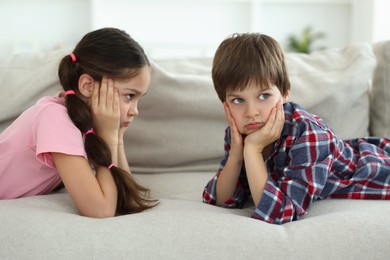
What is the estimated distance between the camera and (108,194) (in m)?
1.36

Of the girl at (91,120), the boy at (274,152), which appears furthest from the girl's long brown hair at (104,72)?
the boy at (274,152)

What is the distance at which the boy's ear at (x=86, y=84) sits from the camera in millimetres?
1472

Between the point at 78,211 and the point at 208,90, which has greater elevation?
the point at 208,90

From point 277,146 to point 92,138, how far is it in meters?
0.52

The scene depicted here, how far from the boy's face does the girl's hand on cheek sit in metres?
0.32

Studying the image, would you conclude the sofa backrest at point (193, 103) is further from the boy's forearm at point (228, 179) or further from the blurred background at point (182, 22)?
the blurred background at point (182, 22)

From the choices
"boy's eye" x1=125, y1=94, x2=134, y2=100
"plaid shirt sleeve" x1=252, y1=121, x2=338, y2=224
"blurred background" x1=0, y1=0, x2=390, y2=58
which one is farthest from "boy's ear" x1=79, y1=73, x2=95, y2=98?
"blurred background" x1=0, y1=0, x2=390, y2=58

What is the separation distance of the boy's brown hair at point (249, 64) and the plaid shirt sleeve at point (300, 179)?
159 millimetres

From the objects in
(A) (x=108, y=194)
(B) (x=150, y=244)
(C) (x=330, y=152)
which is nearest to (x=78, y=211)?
(A) (x=108, y=194)

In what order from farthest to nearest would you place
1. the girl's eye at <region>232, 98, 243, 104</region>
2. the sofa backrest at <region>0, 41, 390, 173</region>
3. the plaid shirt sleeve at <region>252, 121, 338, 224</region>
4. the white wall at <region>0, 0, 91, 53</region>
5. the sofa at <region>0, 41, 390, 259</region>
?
the white wall at <region>0, 0, 91, 53</region>
the sofa backrest at <region>0, 41, 390, 173</region>
the girl's eye at <region>232, 98, 243, 104</region>
the plaid shirt sleeve at <region>252, 121, 338, 224</region>
the sofa at <region>0, 41, 390, 259</region>

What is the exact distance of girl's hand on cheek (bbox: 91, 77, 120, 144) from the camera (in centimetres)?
145

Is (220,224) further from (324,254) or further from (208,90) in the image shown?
(208,90)

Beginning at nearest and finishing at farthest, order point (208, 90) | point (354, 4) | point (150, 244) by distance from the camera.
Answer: point (150, 244), point (208, 90), point (354, 4)

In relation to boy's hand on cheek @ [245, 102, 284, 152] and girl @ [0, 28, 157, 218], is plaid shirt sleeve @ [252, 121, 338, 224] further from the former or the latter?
girl @ [0, 28, 157, 218]
